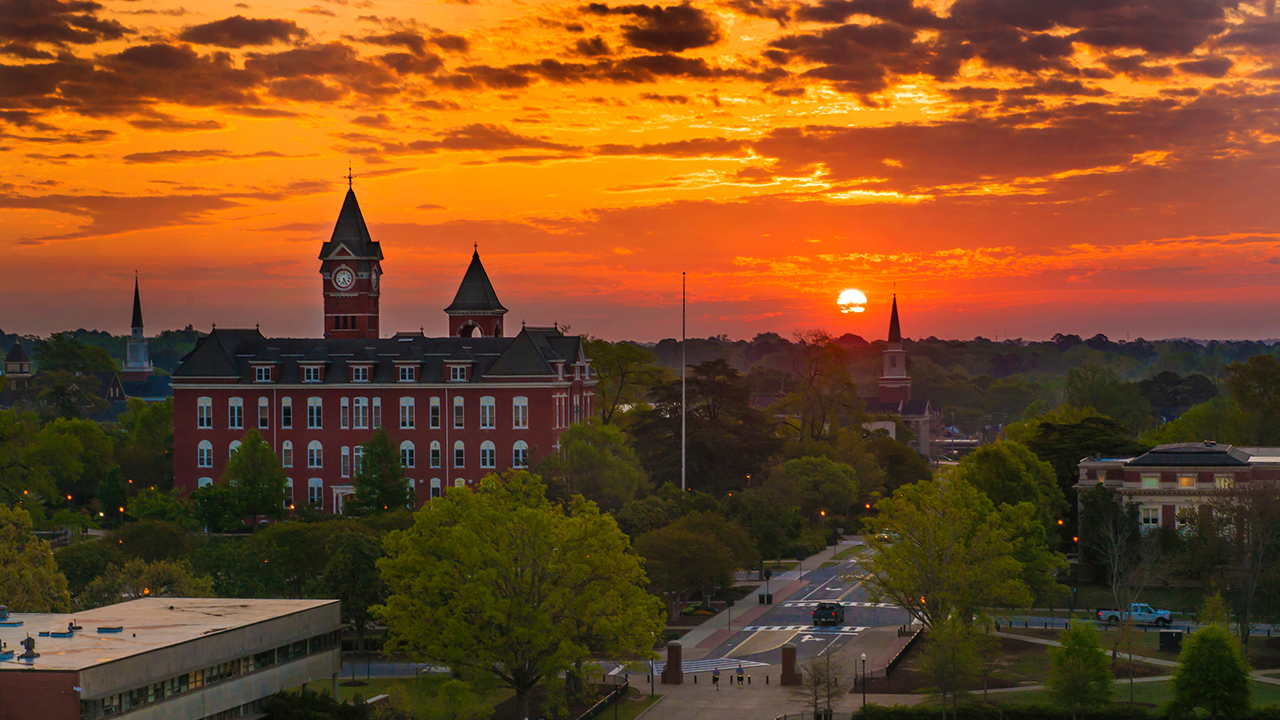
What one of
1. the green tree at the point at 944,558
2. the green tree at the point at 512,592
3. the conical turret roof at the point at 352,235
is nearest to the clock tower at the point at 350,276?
the conical turret roof at the point at 352,235

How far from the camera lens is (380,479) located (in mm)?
103625

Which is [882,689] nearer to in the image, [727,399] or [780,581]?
[780,581]

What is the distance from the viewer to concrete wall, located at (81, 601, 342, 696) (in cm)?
3828

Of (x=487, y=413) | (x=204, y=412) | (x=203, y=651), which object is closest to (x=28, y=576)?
(x=203, y=651)

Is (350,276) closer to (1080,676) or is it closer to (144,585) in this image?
(144,585)

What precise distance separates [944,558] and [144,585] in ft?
116

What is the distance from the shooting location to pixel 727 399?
11631 centimetres

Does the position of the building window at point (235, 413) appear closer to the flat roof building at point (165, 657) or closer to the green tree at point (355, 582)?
the green tree at point (355, 582)

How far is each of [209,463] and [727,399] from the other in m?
41.6

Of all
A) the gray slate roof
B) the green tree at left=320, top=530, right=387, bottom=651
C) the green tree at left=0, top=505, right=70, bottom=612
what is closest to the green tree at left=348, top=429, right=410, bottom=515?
the gray slate roof

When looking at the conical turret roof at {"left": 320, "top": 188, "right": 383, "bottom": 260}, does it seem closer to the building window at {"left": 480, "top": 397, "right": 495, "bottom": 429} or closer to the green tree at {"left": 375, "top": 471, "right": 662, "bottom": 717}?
the building window at {"left": 480, "top": 397, "right": 495, "bottom": 429}

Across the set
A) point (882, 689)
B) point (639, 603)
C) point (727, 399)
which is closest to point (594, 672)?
point (639, 603)

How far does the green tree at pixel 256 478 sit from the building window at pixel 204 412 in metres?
7.18

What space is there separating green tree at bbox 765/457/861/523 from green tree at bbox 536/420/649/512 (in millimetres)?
14622
